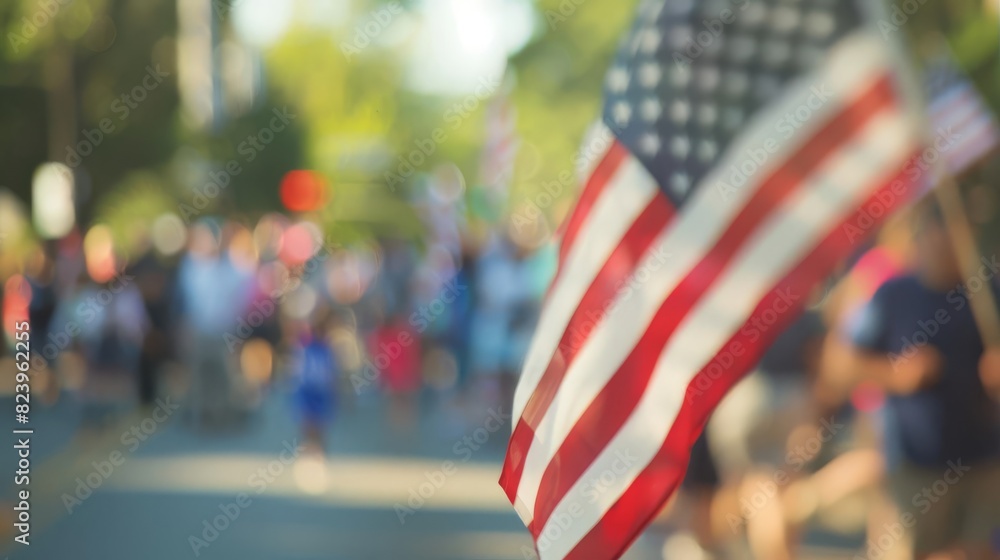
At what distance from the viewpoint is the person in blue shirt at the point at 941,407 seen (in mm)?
5883

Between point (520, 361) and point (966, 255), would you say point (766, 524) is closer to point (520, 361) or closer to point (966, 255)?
point (966, 255)

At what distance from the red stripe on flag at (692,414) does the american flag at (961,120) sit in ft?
6.67

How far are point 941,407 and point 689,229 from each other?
2.42 meters

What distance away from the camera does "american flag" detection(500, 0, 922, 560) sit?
3.70 meters

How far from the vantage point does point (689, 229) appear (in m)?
3.90

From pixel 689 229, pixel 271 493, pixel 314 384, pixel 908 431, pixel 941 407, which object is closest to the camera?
pixel 689 229

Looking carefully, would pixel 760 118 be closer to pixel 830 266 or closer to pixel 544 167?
pixel 830 266

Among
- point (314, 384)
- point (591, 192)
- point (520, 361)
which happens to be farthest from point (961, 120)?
point (520, 361)

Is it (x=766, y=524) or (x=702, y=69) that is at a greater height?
(x=702, y=69)

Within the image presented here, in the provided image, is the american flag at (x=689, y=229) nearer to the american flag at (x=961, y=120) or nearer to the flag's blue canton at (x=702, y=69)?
the flag's blue canton at (x=702, y=69)

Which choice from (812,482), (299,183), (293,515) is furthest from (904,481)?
(299,183)

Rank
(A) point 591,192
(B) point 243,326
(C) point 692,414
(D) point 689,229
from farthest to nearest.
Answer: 1. (B) point 243,326
2. (A) point 591,192
3. (D) point 689,229
4. (C) point 692,414

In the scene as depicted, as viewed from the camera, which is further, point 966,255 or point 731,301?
point 966,255

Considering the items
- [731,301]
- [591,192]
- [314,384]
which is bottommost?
[731,301]
